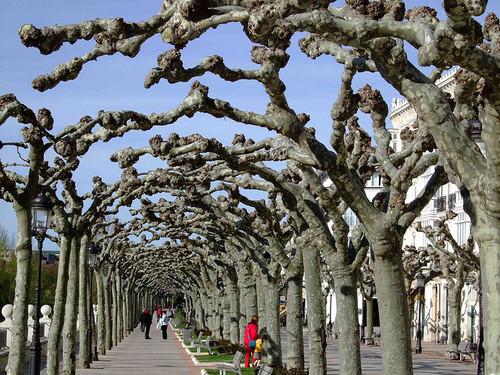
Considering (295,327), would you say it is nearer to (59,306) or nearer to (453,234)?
(59,306)

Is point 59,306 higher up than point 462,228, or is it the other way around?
point 462,228

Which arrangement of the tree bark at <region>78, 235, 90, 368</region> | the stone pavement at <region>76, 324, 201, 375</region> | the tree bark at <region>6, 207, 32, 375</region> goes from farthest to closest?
1. the stone pavement at <region>76, 324, 201, 375</region>
2. the tree bark at <region>78, 235, 90, 368</region>
3. the tree bark at <region>6, 207, 32, 375</region>

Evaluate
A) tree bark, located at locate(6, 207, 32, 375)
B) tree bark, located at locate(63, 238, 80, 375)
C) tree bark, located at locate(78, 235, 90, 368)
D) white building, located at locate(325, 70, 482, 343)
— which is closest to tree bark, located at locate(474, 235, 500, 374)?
tree bark, located at locate(6, 207, 32, 375)

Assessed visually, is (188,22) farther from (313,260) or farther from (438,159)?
(313,260)

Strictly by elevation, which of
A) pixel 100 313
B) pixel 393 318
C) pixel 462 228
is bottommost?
pixel 393 318

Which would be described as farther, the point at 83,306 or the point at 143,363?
the point at 143,363

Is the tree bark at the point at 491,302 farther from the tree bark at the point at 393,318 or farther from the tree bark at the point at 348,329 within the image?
the tree bark at the point at 348,329

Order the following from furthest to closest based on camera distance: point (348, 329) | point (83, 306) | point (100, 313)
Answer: point (100, 313) → point (83, 306) → point (348, 329)

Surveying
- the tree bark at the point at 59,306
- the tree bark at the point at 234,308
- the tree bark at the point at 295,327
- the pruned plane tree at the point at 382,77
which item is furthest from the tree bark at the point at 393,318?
the tree bark at the point at 234,308

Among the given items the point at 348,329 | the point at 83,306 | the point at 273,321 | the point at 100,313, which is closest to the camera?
the point at 348,329

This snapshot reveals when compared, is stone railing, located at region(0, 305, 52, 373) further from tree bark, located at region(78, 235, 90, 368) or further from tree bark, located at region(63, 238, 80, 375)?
tree bark, located at region(78, 235, 90, 368)

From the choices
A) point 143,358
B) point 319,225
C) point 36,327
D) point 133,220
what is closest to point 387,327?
point 319,225

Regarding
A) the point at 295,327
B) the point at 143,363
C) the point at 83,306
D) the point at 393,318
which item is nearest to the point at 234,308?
the point at 143,363

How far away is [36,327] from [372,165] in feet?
25.2
